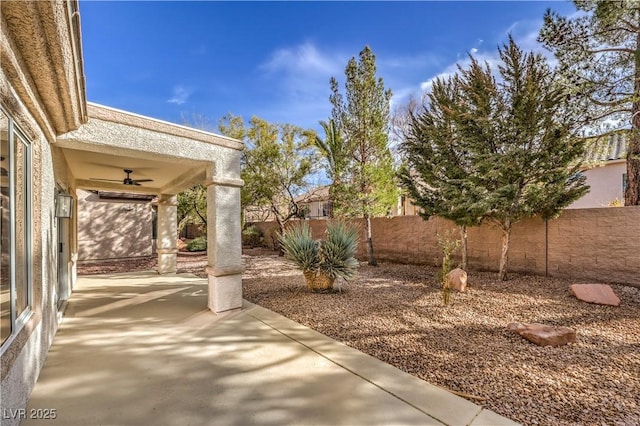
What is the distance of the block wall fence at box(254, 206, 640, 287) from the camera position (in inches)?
251

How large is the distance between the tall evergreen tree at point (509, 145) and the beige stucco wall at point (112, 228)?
1375cm

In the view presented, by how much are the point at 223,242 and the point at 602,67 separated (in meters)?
9.00

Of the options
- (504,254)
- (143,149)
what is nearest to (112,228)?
(143,149)

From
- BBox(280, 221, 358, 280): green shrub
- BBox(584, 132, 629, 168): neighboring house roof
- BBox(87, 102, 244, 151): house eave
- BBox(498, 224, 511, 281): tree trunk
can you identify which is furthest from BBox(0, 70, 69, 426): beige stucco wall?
BBox(584, 132, 629, 168): neighboring house roof

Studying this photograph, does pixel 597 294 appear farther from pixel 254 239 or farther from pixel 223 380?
pixel 254 239

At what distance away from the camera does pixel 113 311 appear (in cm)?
564

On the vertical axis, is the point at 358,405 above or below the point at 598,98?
below

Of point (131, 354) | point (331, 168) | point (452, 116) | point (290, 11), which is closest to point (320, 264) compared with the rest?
point (131, 354)

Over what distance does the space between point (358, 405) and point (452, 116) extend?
22.8ft

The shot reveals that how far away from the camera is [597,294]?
18.1 feet

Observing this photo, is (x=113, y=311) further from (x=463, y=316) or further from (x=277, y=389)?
(x=463, y=316)

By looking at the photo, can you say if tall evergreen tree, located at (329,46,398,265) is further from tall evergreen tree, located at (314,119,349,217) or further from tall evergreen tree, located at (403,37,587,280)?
tall evergreen tree, located at (403,37,587,280)

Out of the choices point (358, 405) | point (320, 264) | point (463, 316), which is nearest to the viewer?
point (358, 405)

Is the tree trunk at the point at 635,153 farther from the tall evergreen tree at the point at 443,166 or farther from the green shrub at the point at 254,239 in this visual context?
the green shrub at the point at 254,239
